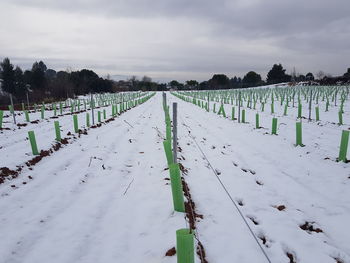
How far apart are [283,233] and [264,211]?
1.77 ft

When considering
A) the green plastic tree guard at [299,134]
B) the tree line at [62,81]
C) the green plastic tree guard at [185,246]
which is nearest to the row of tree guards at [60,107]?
the tree line at [62,81]

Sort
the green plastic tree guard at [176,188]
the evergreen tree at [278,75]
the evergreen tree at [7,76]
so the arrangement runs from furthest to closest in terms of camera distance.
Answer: the evergreen tree at [278,75] < the evergreen tree at [7,76] < the green plastic tree guard at [176,188]

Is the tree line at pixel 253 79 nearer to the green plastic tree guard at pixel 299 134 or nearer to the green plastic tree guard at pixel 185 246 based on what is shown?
the green plastic tree guard at pixel 299 134

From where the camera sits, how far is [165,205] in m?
3.71

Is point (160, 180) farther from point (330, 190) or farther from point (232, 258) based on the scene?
point (330, 190)

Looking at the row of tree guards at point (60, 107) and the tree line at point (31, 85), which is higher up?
the tree line at point (31, 85)

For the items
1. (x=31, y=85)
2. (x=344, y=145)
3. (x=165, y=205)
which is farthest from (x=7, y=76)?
(x=344, y=145)

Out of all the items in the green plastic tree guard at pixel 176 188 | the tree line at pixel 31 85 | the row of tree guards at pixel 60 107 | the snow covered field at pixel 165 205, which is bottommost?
the snow covered field at pixel 165 205

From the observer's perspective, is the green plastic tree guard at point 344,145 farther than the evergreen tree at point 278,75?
No

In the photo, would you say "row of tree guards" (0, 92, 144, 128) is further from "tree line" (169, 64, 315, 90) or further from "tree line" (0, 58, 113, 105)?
"tree line" (169, 64, 315, 90)

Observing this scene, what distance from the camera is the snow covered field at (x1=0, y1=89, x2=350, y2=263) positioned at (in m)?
2.75

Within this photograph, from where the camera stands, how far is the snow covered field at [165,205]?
9.02 ft

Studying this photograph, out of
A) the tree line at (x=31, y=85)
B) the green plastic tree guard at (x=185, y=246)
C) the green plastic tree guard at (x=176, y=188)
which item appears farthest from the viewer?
the tree line at (x=31, y=85)

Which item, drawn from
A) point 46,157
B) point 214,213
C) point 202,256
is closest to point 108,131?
point 46,157
